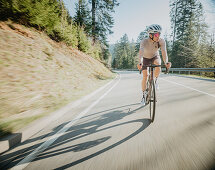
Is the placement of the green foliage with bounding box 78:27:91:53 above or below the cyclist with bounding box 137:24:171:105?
above

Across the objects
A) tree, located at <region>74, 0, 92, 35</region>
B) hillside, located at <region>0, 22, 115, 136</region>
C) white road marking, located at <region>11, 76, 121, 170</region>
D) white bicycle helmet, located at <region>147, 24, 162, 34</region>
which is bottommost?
white road marking, located at <region>11, 76, 121, 170</region>

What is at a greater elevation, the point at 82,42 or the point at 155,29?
the point at 82,42

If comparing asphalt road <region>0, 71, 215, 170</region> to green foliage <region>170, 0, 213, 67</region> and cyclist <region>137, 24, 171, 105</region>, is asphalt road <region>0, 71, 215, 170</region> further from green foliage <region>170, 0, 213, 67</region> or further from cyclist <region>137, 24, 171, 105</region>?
green foliage <region>170, 0, 213, 67</region>

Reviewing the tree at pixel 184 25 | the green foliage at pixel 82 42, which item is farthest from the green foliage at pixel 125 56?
the green foliage at pixel 82 42

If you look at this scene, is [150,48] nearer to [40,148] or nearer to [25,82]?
[40,148]

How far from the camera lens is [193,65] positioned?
25.1 metres

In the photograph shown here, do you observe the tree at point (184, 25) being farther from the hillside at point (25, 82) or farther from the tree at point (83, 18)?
the hillside at point (25, 82)

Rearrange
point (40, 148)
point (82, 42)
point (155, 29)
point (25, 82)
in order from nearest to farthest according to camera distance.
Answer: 1. point (40, 148)
2. point (155, 29)
3. point (25, 82)
4. point (82, 42)

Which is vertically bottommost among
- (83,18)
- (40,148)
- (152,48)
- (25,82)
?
(40,148)

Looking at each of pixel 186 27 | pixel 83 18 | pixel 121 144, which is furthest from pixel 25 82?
pixel 186 27

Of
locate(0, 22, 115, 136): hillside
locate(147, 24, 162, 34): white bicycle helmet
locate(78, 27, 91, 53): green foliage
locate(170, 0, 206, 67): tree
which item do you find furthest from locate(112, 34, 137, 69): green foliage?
locate(147, 24, 162, 34): white bicycle helmet

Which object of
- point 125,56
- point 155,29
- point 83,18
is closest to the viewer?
point 155,29

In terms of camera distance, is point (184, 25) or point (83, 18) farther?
point (184, 25)

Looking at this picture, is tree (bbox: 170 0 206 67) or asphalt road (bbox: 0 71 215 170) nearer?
asphalt road (bbox: 0 71 215 170)
